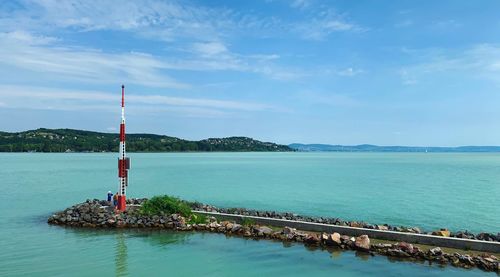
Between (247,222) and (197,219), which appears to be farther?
(197,219)

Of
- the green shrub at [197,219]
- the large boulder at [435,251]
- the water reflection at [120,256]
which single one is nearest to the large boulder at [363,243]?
the large boulder at [435,251]

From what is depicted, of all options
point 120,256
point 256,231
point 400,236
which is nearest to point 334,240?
point 400,236

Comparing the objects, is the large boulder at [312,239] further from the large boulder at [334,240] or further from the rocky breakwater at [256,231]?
the large boulder at [334,240]

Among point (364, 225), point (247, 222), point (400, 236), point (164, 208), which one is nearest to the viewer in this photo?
point (400, 236)

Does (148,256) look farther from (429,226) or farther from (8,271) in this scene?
(429,226)

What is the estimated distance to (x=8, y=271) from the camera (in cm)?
1297

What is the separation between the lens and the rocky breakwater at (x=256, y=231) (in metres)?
13.4

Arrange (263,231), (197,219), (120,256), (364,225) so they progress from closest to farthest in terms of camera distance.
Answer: (120,256) < (263,231) < (364,225) < (197,219)

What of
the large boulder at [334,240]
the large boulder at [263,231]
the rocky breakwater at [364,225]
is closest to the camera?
the large boulder at [334,240]

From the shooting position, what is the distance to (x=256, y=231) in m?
17.6

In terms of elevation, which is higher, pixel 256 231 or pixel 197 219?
pixel 197 219

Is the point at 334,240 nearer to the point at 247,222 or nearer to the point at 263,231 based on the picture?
the point at 263,231

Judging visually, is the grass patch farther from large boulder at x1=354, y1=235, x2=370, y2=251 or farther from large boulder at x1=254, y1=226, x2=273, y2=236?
large boulder at x1=354, y1=235, x2=370, y2=251

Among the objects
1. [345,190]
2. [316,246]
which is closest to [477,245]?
[316,246]
